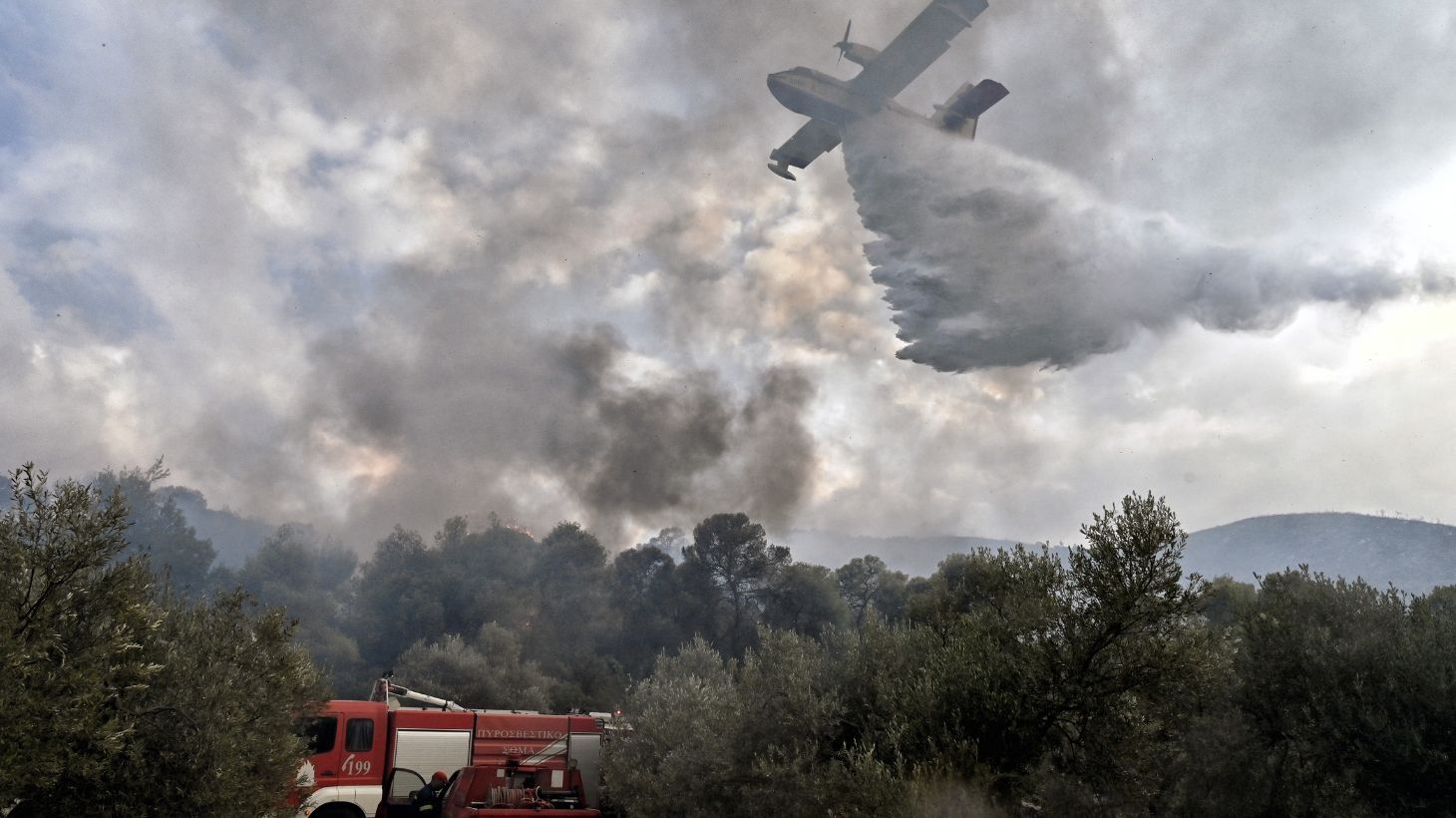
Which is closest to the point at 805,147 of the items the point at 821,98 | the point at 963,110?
the point at 821,98

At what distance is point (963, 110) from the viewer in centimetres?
4484

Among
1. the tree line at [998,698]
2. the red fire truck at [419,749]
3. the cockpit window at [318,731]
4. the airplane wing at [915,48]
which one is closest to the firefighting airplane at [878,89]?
the airplane wing at [915,48]

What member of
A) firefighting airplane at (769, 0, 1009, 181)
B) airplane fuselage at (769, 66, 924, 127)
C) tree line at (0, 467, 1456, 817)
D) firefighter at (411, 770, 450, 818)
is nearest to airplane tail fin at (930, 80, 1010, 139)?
firefighting airplane at (769, 0, 1009, 181)

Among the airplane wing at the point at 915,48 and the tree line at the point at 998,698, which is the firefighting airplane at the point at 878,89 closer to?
the airplane wing at the point at 915,48

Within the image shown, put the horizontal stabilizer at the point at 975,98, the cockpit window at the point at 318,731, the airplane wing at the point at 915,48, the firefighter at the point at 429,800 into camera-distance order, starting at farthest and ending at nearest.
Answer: the horizontal stabilizer at the point at 975,98 < the airplane wing at the point at 915,48 < the firefighter at the point at 429,800 < the cockpit window at the point at 318,731

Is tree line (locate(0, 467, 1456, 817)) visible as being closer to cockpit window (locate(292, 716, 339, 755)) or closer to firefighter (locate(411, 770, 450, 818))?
cockpit window (locate(292, 716, 339, 755))

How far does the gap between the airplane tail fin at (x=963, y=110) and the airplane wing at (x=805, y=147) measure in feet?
18.7

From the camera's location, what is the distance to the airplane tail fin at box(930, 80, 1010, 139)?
43969mm

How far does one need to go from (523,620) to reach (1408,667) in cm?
7242

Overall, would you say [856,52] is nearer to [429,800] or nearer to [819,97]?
[819,97]

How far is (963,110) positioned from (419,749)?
132 feet

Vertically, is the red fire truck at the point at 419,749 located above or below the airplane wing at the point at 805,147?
below

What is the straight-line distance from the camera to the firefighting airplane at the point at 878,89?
37.6 metres

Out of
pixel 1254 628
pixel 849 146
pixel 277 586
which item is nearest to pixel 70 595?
pixel 1254 628
